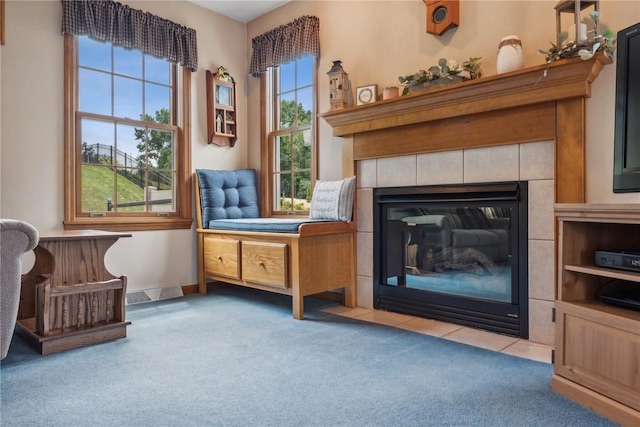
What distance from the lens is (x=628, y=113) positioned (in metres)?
1.67

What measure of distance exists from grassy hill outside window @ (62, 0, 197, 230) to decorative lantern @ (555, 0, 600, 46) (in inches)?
107

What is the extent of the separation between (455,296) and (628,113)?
1.32 meters

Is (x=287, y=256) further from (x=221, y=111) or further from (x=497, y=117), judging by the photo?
(x=221, y=111)

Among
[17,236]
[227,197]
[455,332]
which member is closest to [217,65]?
[227,197]

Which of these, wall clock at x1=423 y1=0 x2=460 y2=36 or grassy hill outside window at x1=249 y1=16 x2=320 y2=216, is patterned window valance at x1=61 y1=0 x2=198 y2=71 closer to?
grassy hill outside window at x1=249 y1=16 x2=320 y2=216

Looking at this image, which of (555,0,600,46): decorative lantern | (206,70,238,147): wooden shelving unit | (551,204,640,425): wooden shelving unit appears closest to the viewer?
(551,204,640,425): wooden shelving unit

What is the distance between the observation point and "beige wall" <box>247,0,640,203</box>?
202 cm

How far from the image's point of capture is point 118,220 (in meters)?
3.21

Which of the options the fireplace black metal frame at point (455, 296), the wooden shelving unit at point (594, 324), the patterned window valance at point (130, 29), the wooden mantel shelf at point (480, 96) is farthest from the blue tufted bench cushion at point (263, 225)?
the wooden shelving unit at point (594, 324)

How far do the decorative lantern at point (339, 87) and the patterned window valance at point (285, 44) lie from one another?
42cm

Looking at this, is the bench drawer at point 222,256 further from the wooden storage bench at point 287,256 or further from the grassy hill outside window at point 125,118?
the grassy hill outside window at point 125,118

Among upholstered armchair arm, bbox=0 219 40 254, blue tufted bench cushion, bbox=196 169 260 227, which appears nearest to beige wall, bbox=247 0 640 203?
blue tufted bench cushion, bbox=196 169 260 227

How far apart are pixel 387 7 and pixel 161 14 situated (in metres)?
1.85

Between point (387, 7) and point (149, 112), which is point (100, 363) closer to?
point (149, 112)
